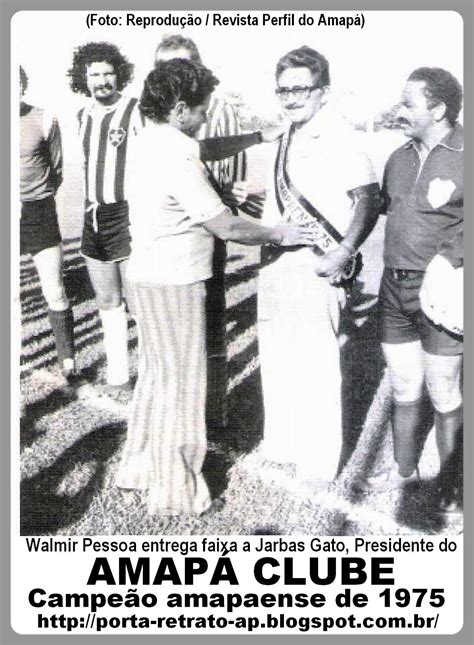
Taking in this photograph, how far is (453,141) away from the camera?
341cm

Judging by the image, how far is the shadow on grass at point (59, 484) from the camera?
149 inches

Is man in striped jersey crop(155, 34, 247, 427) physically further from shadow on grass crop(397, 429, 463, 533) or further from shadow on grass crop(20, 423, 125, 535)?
shadow on grass crop(397, 429, 463, 533)

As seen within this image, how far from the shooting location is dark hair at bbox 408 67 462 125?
3.41m

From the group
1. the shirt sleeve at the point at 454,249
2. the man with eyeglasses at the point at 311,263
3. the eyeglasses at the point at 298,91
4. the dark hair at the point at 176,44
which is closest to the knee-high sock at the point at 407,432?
the man with eyeglasses at the point at 311,263

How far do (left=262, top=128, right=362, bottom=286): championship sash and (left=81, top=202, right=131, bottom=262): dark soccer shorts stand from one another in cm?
85

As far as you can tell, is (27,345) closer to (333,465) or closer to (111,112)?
(111,112)

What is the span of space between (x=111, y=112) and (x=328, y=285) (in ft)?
4.03

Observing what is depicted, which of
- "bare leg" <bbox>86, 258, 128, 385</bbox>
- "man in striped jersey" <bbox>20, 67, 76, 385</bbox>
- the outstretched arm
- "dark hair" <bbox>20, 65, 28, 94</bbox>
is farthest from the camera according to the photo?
"bare leg" <bbox>86, 258, 128, 385</bbox>

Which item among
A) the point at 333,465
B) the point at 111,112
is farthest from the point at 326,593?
the point at 111,112

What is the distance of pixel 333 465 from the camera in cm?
387

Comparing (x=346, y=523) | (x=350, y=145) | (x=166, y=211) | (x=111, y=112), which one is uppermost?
(x=111, y=112)

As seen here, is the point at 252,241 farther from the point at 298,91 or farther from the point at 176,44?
the point at 176,44

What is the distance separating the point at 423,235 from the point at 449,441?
2.82ft

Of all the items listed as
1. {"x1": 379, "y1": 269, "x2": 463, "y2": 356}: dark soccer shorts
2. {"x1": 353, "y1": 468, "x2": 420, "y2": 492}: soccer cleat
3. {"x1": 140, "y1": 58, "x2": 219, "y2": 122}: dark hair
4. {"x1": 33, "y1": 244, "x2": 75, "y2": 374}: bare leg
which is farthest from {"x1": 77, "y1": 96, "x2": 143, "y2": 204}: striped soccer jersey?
{"x1": 353, "y1": 468, "x2": 420, "y2": 492}: soccer cleat
